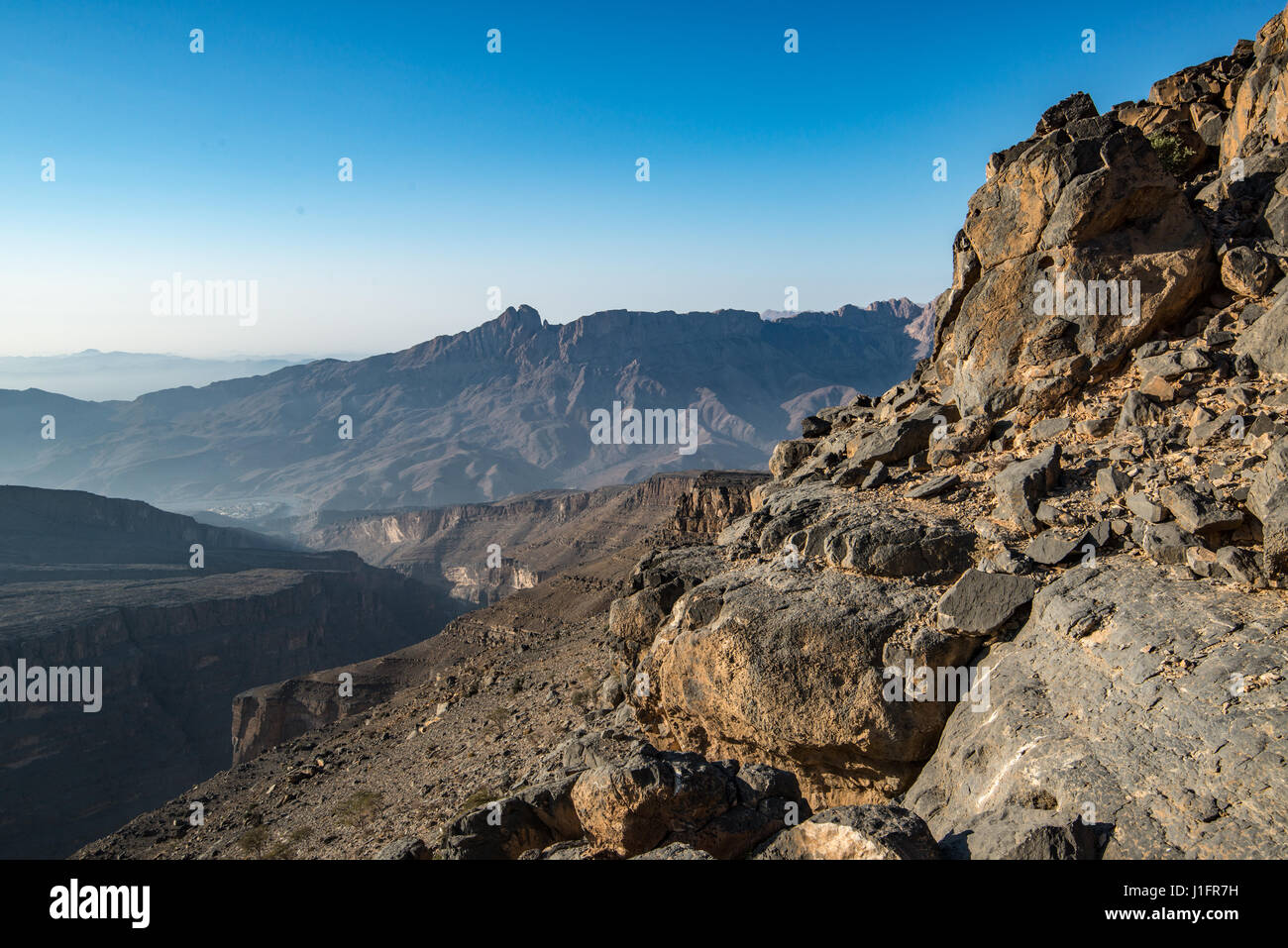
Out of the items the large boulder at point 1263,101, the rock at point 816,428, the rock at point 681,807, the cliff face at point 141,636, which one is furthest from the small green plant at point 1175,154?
the cliff face at point 141,636

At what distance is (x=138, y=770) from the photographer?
75562mm

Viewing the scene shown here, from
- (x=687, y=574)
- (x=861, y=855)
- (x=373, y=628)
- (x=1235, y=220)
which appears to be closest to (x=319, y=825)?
(x=687, y=574)

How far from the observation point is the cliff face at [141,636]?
70.6 meters

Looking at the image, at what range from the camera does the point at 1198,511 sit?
981 cm

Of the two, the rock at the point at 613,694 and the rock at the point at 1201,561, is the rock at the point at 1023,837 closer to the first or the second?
the rock at the point at 1201,561

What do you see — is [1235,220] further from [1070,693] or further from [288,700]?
[288,700]

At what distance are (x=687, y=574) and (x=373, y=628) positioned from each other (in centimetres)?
11523

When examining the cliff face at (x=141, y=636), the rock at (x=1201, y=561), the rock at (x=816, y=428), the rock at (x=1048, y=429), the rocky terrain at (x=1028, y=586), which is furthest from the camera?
the cliff face at (x=141, y=636)

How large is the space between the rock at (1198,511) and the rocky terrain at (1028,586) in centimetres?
4

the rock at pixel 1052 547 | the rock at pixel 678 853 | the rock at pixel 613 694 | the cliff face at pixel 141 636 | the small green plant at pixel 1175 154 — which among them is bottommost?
the cliff face at pixel 141 636

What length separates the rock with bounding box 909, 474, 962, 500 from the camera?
46.9ft

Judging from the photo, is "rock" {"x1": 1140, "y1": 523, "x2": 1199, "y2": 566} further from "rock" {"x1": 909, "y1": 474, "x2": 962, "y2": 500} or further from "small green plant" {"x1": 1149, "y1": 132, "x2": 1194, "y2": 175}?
"small green plant" {"x1": 1149, "y1": 132, "x2": 1194, "y2": 175}

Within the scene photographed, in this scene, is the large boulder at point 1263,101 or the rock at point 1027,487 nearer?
the rock at point 1027,487
